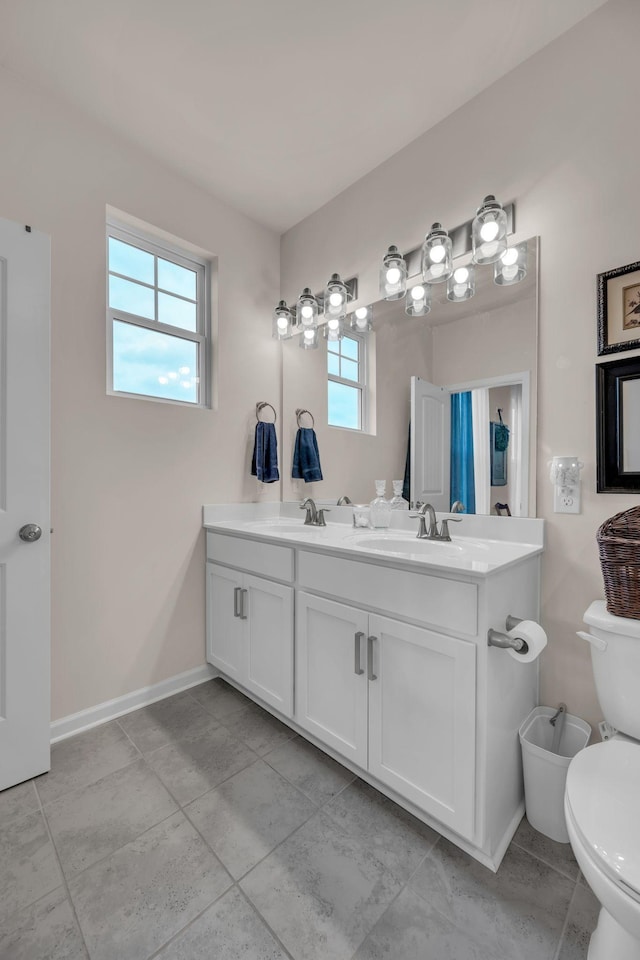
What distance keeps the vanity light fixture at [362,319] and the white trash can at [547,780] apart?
1.80 meters

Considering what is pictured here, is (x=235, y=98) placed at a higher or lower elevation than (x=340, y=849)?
higher

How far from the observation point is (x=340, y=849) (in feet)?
4.11

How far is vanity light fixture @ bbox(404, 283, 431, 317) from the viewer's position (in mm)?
1864

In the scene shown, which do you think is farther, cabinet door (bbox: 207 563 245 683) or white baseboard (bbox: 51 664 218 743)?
cabinet door (bbox: 207 563 245 683)

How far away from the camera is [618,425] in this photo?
1.37 metres

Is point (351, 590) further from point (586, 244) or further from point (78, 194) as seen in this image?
point (78, 194)

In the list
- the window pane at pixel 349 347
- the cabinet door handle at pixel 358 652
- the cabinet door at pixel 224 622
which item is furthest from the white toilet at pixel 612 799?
the window pane at pixel 349 347

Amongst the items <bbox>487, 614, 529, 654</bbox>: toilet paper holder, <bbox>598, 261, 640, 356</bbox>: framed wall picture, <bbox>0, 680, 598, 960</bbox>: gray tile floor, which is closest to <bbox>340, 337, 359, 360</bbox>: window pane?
<bbox>598, 261, 640, 356</bbox>: framed wall picture

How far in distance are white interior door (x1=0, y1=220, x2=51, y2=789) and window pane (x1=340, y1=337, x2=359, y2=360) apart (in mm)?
1325

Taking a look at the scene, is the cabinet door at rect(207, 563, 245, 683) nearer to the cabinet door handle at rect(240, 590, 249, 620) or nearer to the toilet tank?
the cabinet door handle at rect(240, 590, 249, 620)

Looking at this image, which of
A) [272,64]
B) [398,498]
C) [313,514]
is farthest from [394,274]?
[313,514]

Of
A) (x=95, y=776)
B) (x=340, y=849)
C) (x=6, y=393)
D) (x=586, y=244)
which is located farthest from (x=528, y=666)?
(x=6, y=393)

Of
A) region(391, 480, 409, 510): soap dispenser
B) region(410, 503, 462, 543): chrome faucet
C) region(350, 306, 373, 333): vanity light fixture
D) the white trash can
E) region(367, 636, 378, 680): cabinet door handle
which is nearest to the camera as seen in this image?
the white trash can

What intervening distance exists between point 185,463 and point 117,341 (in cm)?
66
